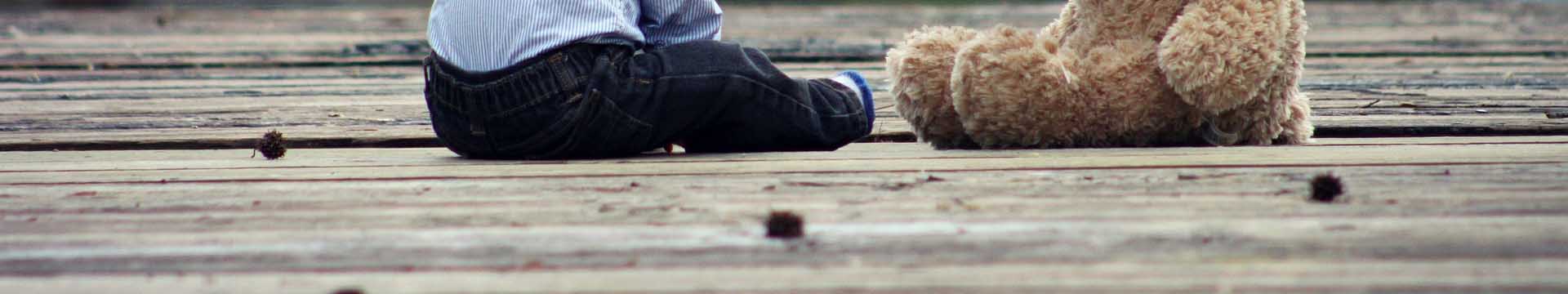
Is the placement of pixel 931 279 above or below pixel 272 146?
above

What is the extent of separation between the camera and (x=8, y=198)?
5.21 feet

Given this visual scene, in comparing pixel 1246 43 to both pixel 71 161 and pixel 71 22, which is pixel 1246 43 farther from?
pixel 71 22

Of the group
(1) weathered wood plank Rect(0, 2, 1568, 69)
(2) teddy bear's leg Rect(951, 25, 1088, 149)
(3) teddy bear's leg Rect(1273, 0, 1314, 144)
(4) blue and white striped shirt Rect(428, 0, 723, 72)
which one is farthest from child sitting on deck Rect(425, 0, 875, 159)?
(1) weathered wood plank Rect(0, 2, 1568, 69)

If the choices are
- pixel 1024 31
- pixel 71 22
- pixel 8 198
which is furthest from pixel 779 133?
pixel 71 22

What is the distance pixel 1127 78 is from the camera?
188 cm

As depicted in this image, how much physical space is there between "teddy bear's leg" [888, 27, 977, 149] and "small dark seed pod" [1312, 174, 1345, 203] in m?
0.67

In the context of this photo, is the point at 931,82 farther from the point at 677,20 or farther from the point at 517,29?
the point at 517,29

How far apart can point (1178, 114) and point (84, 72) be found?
120 inches

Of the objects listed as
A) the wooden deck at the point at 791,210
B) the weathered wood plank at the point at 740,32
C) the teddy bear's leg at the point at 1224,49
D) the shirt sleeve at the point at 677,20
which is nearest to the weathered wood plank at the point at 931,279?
the wooden deck at the point at 791,210

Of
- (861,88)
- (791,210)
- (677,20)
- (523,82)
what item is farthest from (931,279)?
(861,88)

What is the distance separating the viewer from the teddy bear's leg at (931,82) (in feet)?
6.46

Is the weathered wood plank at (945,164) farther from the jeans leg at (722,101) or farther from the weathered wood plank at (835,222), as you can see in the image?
the jeans leg at (722,101)

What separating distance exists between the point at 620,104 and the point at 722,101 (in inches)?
6.0

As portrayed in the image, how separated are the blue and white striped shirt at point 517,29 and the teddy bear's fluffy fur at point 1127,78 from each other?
45 centimetres
